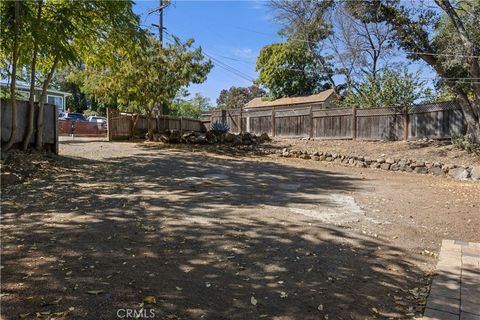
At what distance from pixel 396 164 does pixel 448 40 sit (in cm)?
483

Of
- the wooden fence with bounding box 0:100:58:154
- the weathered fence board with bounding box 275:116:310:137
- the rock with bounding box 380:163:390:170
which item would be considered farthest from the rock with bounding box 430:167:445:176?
the wooden fence with bounding box 0:100:58:154

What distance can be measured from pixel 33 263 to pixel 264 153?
12.1 meters

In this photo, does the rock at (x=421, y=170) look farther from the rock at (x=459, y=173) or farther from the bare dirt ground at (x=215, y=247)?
the bare dirt ground at (x=215, y=247)

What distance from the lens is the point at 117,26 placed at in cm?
882

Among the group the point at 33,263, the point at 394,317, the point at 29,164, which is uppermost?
the point at 29,164

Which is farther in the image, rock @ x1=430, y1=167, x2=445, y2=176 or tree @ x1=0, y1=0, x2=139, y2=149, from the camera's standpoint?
rock @ x1=430, y1=167, x2=445, y2=176

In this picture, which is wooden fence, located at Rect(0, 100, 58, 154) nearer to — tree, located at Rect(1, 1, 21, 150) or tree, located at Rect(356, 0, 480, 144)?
tree, located at Rect(1, 1, 21, 150)

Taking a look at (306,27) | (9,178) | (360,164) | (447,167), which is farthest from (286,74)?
(9,178)

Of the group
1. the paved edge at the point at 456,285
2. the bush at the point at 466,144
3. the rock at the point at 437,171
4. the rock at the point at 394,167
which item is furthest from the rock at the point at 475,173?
the paved edge at the point at 456,285

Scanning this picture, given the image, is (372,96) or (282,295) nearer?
(282,295)

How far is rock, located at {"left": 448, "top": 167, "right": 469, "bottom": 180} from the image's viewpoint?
10.6 metres

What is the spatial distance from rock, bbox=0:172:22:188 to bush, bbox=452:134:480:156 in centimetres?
1210

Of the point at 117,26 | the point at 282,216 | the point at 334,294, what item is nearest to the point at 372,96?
the point at 117,26

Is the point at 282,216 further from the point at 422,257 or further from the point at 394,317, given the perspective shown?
the point at 394,317
